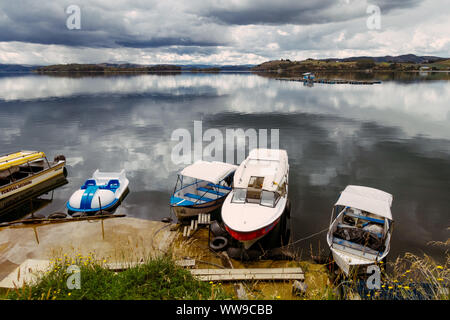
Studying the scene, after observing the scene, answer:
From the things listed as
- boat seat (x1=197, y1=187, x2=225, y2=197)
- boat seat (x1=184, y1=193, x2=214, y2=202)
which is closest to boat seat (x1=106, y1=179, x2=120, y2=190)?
boat seat (x1=184, y1=193, x2=214, y2=202)

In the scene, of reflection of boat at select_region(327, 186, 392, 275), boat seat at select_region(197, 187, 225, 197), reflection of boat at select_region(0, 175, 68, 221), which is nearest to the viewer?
reflection of boat at select_region(327, 186, 392, 275)

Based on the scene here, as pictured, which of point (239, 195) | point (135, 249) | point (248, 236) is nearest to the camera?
point (248, 236)

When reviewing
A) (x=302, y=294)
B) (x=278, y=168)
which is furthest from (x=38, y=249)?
(x=278, y=168)

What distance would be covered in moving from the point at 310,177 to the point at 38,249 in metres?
27.4

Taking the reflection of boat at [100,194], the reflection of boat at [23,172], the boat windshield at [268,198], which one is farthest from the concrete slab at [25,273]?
the reflection of boat at [23,172]

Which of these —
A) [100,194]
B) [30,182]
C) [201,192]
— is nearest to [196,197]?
[201,192]

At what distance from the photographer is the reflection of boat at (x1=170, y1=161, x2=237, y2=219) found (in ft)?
68.7

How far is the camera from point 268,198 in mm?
19125

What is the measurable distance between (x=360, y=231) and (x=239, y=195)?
8.48 m

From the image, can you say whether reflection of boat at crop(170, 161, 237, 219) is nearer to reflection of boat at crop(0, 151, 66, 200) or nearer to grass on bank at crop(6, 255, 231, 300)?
grass on bank at crop(6, 255, 231, 300)

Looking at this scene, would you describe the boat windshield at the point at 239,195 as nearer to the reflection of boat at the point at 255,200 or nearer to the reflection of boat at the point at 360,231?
the reflection of boat at the point at 255,200

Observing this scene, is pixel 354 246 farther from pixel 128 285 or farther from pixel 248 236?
pixel 128 285

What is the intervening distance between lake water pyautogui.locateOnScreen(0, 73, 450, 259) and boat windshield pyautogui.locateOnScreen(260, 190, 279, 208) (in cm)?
422

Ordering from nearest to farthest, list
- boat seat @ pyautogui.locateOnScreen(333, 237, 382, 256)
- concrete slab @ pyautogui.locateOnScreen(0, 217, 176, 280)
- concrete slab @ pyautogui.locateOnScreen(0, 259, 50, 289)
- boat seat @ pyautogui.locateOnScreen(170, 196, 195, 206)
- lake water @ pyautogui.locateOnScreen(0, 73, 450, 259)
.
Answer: concrete slab @ pyautogui.locateOnScreen(0, 259, 50, 289) < boat seat @ pyautogui.locateOnScreen(333, 237, 382, 256) < concrete slab @ pyautogui.locateOnScreen(0, 217, 176, 280) < boat seat @ pyautogui.locateOnScreen(170, 196, 195, 206) < lake water @ pyautogui.locateOnScreen(0, 73, 450, 259)
